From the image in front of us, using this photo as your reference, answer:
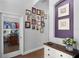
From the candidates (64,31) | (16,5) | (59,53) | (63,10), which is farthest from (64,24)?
(16,5)

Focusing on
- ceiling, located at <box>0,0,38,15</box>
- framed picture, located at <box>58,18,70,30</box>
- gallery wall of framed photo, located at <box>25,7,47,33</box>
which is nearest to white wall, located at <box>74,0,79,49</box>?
framed picture, located at <box>58,18,70,30</box>

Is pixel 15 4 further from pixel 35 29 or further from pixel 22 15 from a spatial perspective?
pixel 35 29

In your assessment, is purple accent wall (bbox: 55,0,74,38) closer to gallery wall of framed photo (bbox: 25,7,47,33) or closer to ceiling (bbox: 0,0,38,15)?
ceiling (bbox: 0,0,38,15)

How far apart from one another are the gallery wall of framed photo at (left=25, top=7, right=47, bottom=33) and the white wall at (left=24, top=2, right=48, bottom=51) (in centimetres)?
23

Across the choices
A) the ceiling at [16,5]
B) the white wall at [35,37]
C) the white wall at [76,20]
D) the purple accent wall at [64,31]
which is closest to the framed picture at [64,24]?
the purple accent wall at [64,31]

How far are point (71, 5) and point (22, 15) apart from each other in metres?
2.70

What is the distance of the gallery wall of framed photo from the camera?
16.0ft

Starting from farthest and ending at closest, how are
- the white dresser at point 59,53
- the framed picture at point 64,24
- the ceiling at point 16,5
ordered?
the ceiling at point 16,5
the framed picture at point 64,24
the white dresser at point 59,53

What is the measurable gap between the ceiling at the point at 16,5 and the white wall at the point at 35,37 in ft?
2.92

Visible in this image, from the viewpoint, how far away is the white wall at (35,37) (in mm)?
4840

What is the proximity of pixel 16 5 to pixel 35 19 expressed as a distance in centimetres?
158

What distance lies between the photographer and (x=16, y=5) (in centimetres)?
419

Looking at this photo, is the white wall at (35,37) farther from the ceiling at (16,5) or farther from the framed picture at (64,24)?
the framed picture at (64,24)

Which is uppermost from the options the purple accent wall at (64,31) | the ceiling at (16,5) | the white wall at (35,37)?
the ceiling at (16,5)
